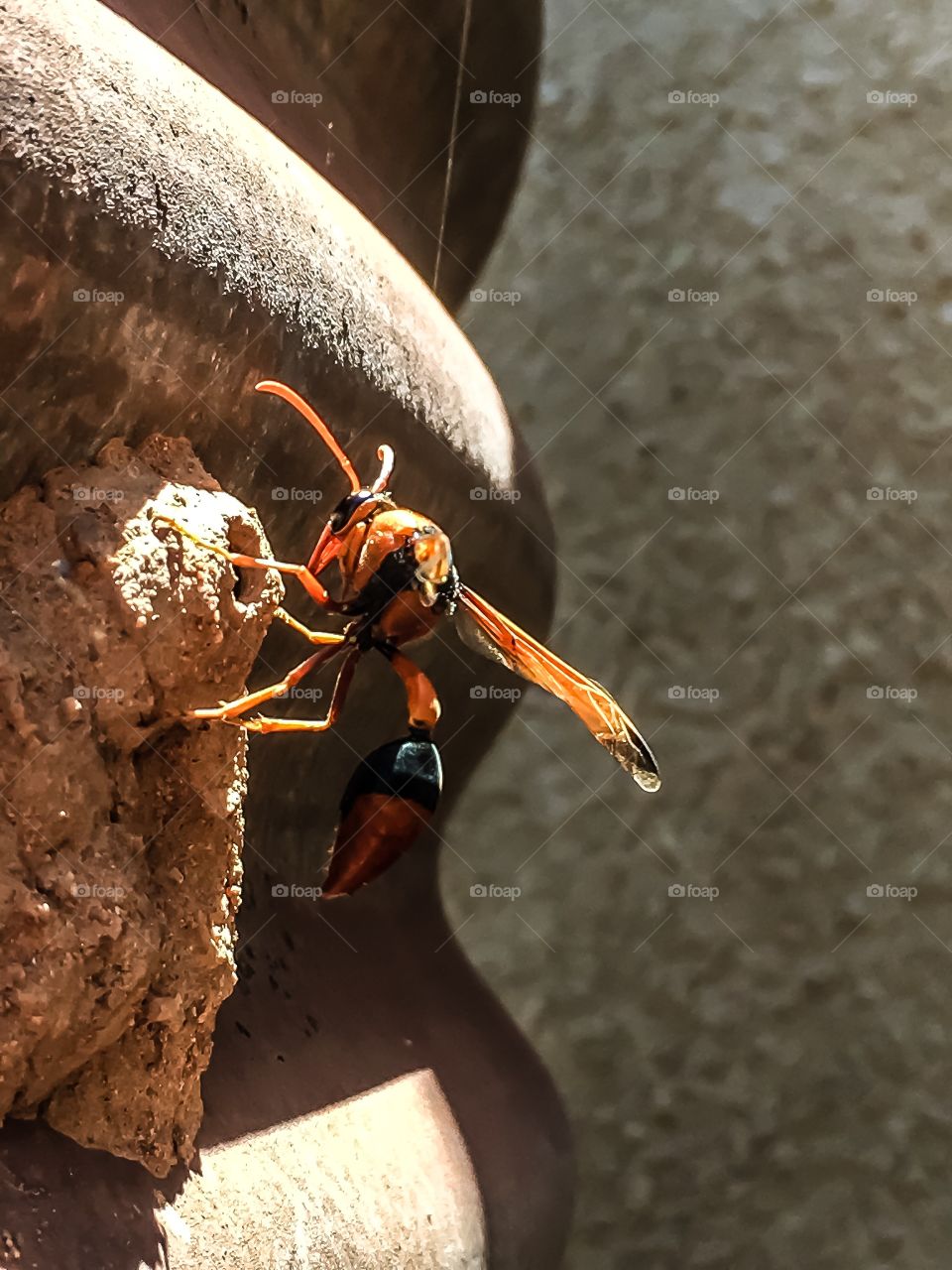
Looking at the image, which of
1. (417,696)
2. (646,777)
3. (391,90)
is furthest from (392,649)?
(391,90)

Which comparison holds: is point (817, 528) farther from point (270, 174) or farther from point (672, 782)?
point (270, 174)

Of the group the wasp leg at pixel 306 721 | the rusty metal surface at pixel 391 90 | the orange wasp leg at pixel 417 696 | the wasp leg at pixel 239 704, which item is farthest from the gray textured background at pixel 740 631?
the wasp leg at pixel 239 704

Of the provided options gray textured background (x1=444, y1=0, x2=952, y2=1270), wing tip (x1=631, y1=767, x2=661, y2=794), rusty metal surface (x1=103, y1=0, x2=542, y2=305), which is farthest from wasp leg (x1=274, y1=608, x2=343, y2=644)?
gray textured background (x1=444, y1=0, x2=952, y2=1270)

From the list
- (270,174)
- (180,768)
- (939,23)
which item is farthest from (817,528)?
(180,768)

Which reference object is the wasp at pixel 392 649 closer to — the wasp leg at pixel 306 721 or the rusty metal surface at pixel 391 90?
the wasp leg at pixel 306 721

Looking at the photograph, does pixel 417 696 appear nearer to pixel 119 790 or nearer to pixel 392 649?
pixel 392 649

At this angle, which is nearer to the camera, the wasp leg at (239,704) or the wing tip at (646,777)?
the wasp leg at (239,704)

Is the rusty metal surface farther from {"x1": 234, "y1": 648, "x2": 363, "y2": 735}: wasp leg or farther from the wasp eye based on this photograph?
{"x1": 234, "y1": 648, "x2": 363, "y2": 735}: wasp leg
